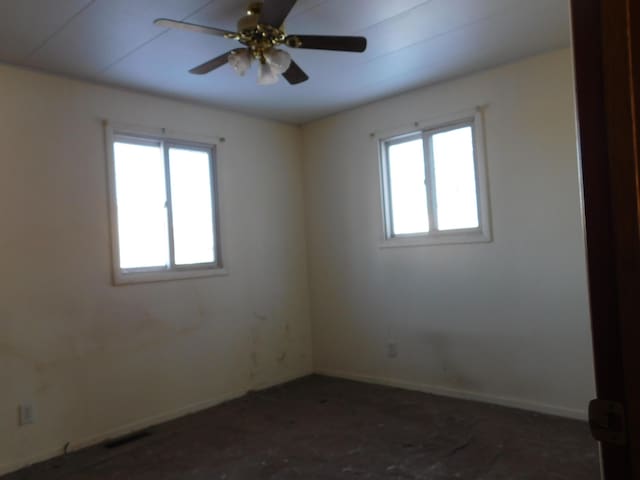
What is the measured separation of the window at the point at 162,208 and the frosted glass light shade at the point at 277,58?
1.62 metres

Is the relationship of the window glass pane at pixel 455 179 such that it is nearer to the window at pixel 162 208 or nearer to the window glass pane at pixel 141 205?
the window at pixel 162 208

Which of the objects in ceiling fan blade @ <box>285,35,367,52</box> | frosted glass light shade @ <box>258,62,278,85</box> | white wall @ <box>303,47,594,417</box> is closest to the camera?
ceiling fan blade @ <box>285,35,367,52</box>

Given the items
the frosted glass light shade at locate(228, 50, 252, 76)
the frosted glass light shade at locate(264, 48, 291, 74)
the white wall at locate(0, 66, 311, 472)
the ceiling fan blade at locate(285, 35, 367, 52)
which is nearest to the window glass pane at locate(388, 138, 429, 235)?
the white wall at locate(0, 66, 311, 472)

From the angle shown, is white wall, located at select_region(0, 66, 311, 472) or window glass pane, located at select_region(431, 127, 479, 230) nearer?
white wall, located at select_region(0, 66, 311, 472)

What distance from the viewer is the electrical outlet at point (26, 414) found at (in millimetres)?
2828

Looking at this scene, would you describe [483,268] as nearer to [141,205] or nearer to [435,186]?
[435,186]

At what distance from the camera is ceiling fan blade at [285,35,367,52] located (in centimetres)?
221

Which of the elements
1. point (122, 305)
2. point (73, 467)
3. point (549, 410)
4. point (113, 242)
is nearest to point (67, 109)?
point (113, 242)

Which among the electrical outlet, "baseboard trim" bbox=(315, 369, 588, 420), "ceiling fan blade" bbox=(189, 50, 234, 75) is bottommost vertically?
"baseboard trim" bbox=(315, 369, 588, 420)

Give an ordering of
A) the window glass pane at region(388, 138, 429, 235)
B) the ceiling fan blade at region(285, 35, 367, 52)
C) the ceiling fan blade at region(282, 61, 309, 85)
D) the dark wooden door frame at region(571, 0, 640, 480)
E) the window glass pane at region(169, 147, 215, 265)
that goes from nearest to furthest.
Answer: the dark wooden door frame at region(571, 0, 640, 480) < the ceiling fan blade at region(285, 35, 367, 52) < the ceiling fan blade at region(282, 61, 309, 85) < the window glass pane at region(169, 147, 215, 265) < the window glass pane at region(388, 138, 429, 235)

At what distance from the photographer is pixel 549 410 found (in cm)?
321

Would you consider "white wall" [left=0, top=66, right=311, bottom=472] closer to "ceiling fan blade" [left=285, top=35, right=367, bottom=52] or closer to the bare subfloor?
the bare subfloor

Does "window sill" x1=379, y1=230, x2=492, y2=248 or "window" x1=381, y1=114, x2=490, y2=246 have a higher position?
"window" x1=381, y1=114, x2=490, y2=246

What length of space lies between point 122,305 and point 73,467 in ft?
3.45
